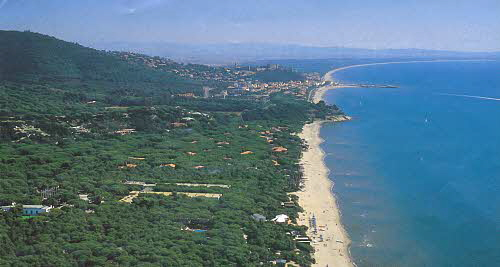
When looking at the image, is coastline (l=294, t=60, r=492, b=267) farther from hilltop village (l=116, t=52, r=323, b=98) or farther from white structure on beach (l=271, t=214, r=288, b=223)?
hilltop village (l=116, t=52, r=323, b=98)

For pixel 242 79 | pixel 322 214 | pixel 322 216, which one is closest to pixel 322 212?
pixel 322 214

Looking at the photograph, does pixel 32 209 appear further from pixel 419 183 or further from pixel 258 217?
pixel 419 183

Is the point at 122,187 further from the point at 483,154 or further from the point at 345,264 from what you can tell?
the point at 483,154

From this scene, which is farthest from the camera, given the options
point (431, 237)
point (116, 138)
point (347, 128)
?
point (347, 128)

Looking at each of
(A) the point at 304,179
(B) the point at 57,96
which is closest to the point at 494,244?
(A) the point at 304,179

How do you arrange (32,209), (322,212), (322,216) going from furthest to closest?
(322,212)
(322,216)
(32,209)

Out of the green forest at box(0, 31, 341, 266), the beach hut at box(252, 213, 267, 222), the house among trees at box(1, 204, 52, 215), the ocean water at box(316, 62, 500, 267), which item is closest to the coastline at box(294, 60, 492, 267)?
the ocean water at box(316, 62, 500, 267)
